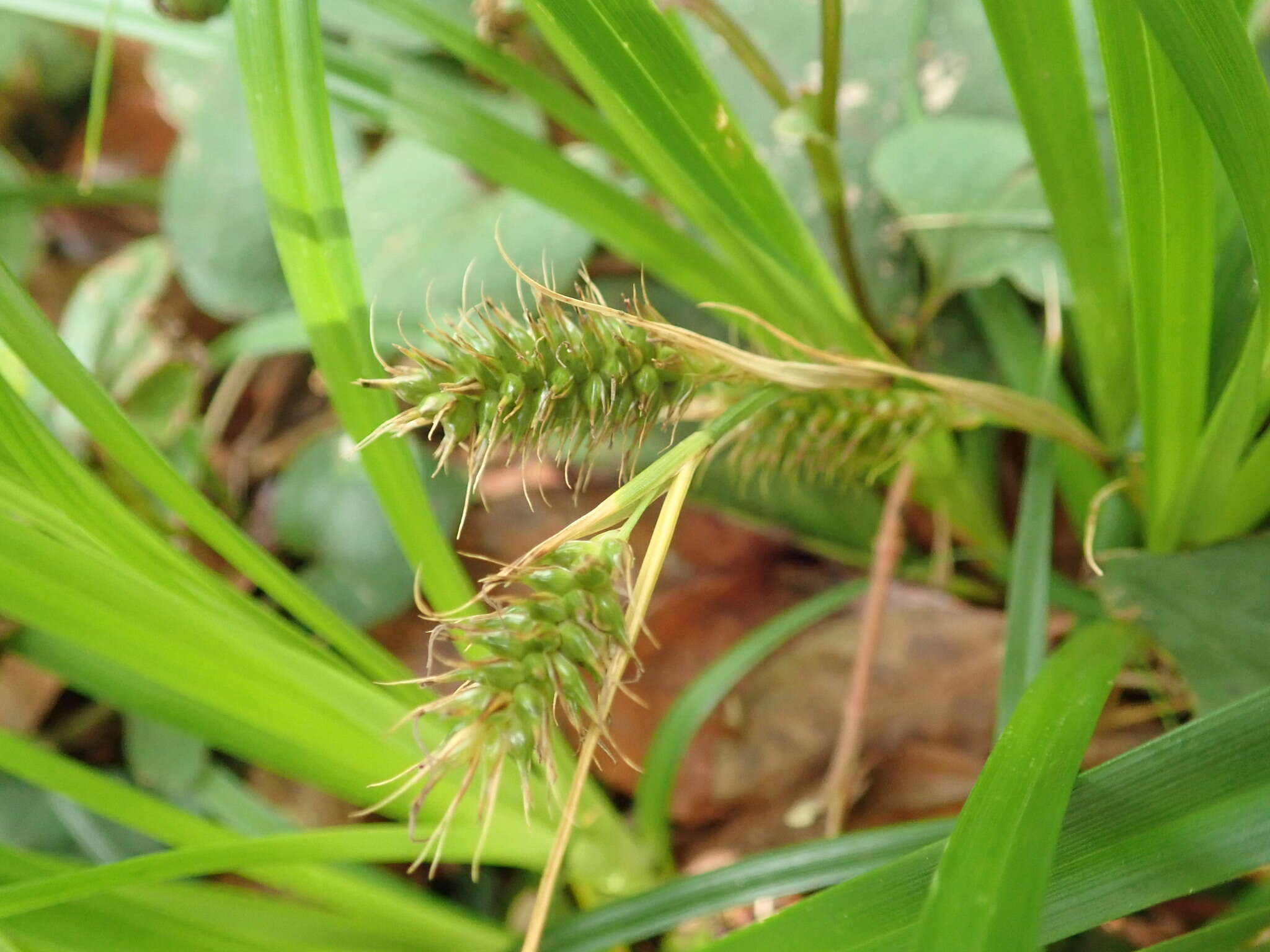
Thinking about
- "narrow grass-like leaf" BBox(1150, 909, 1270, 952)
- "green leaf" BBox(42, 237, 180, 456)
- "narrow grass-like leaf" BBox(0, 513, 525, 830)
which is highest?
"green leaf" BBox(42, 237, 180, 456)

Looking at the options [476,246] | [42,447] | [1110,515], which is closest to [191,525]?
[42,447]

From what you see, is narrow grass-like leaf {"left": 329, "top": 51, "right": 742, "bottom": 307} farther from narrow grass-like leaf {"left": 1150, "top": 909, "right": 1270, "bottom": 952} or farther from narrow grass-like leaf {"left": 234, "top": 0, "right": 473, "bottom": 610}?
narrow grass-like leaf {"left": 1150, "top": 909, "right": 1270, "bottom": 952}

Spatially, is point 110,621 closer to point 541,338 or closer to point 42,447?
point 42,447

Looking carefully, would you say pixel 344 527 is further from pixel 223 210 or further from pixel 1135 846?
pixel 1135 846

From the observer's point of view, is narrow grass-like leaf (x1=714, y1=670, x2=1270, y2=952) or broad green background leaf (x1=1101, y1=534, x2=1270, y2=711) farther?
broad green background leaf (x1=1101, y1=534, x2=1270, y2=711)

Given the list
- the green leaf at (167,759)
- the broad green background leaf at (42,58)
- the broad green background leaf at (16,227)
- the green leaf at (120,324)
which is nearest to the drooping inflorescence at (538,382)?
the green leaf at (167,759)

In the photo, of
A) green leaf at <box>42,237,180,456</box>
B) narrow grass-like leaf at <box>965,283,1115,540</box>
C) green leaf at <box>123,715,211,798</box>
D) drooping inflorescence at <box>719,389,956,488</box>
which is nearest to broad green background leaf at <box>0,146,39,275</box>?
green leaf at <box>42,237,180,456</box>

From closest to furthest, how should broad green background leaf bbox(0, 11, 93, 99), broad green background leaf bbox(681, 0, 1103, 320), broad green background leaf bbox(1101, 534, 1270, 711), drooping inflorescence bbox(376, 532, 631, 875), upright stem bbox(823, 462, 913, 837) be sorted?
drooping inflorescence bbox(376, 532, 631, 875) < broad green background leaf bbox(1101, 534, 1270, 711) < upright stem bbox(823, 462, 913, 837) < broad green background leaf bbox(681, 0, 1103, 320) < broad green background leaf bbox(0, 11, 93, 99)
